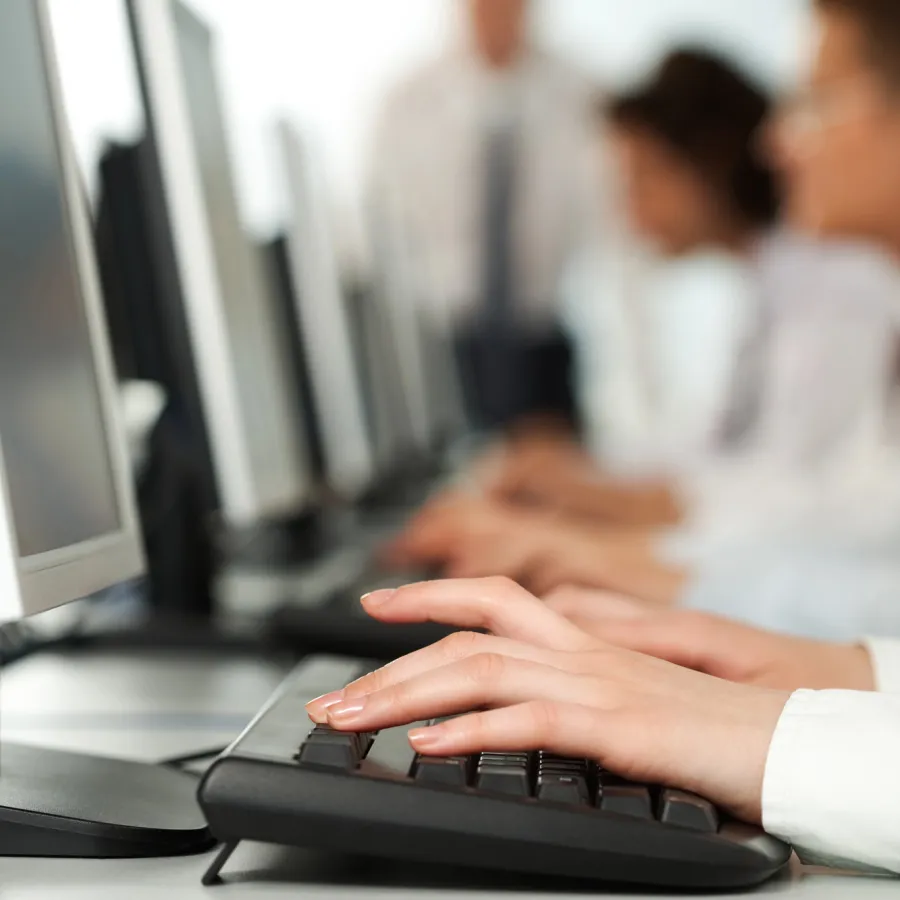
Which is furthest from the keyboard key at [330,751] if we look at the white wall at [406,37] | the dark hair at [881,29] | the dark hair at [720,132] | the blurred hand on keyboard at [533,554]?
the white wall at [406,37]

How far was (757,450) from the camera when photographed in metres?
2.26

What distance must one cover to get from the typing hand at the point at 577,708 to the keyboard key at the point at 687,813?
2 cm

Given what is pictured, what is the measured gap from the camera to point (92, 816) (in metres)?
0.48

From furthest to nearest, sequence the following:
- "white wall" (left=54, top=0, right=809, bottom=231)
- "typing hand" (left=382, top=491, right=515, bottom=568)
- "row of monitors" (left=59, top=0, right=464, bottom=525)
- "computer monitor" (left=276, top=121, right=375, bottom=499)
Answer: "white wall" (left=54, top=0, right=809, bottom=231) → "computer monitor" (left=276, top=121, right=375, bottom=499) → "typing hand" (left=382, top=491, right=515, bottom=568) → "row of monitors" (left=59, top=0, right=464, bottom=525)

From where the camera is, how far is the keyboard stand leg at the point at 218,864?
0.44 meters

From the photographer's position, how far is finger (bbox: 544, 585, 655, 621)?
0.64m

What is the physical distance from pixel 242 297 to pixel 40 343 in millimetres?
533

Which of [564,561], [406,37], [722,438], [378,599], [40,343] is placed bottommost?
[722,438]

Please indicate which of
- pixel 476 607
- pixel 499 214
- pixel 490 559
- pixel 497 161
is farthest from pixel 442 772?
pixel 497 161

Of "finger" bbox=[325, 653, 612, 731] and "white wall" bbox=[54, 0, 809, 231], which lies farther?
"white wall" bbox=[54, 0, 809, 231]

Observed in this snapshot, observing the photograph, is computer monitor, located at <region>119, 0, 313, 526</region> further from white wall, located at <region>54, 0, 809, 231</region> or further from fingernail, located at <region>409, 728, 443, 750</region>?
white wall, located at <region>54, 0, 809, 231</region>

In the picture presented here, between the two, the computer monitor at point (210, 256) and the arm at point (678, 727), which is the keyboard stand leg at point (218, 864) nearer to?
the arm at point (678, 727)

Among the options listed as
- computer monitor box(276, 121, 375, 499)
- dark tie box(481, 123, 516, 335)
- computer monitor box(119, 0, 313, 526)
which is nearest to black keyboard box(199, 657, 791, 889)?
computer monitor box(119, 0, 313, 526)

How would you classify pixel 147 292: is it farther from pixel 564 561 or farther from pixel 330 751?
pixel 330 751
